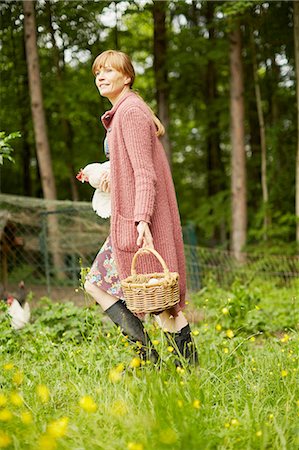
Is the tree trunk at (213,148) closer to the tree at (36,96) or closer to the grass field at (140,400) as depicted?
the tree at (36,96)

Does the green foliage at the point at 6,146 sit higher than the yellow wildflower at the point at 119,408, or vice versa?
the green foliage at the point at 6,146

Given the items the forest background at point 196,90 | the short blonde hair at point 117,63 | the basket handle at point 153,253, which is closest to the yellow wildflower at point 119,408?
the basket handle at point 153,253

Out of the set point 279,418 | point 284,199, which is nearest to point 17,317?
point 279,418

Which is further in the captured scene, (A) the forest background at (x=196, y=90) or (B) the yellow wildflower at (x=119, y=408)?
(A) the forest background at (x=196, y=90)

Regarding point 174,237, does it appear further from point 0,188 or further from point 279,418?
point 0,188

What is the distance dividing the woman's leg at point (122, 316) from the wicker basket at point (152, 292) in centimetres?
35

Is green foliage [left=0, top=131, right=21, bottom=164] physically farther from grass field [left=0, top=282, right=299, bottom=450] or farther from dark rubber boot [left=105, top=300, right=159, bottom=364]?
dark rubber boot [left=105, top=300, right=159, bottom=364]

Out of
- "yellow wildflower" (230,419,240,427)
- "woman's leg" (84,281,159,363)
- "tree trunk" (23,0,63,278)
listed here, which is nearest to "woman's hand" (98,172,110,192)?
"woman's leg" (84,281,159,363)

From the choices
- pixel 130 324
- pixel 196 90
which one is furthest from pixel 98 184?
pixel 196 90

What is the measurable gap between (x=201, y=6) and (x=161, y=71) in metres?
2.93

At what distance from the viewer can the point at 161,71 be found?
41.8 feet

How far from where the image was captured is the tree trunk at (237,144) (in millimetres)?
11250

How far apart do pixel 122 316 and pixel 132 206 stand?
0.61 metres

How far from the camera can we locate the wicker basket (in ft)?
10.8
